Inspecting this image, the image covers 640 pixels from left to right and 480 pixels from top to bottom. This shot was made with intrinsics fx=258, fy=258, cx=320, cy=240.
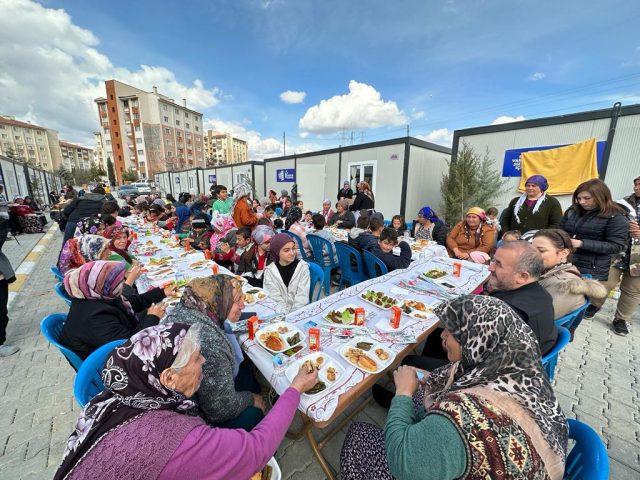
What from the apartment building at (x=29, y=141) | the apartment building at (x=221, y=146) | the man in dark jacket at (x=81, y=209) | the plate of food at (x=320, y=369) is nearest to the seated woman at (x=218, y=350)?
the plate of food at (x=320, y=369)

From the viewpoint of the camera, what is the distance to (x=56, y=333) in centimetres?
205

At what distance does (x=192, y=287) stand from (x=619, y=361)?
4.84 meters

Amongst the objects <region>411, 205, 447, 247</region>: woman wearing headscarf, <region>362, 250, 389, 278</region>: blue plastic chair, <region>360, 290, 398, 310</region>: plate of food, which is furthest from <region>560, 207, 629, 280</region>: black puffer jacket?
<region>360, 290, 398, 310</region>: plate of food

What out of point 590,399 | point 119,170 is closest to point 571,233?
point 590,399

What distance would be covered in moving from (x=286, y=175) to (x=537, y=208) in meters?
11.9

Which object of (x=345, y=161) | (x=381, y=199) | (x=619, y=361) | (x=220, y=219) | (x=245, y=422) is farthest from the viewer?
(x=345, y=161)

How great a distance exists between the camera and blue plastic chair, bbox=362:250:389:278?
363 cm

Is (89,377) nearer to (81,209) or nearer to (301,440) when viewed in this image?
(301,440)

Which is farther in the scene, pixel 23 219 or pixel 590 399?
pixel 23 219

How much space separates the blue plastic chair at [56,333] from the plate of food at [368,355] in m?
1.90

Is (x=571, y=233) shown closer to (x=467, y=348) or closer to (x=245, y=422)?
(x=467, y=348)

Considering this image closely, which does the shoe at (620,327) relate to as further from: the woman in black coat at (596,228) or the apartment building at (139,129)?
the apartment building at (139,129)

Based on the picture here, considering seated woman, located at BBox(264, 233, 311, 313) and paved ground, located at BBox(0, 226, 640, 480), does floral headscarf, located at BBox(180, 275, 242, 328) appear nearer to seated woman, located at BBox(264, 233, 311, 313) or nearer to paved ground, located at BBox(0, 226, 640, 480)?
seated woman, located at BBox(264, 233, 311, 313)

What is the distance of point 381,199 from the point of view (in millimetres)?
9812
